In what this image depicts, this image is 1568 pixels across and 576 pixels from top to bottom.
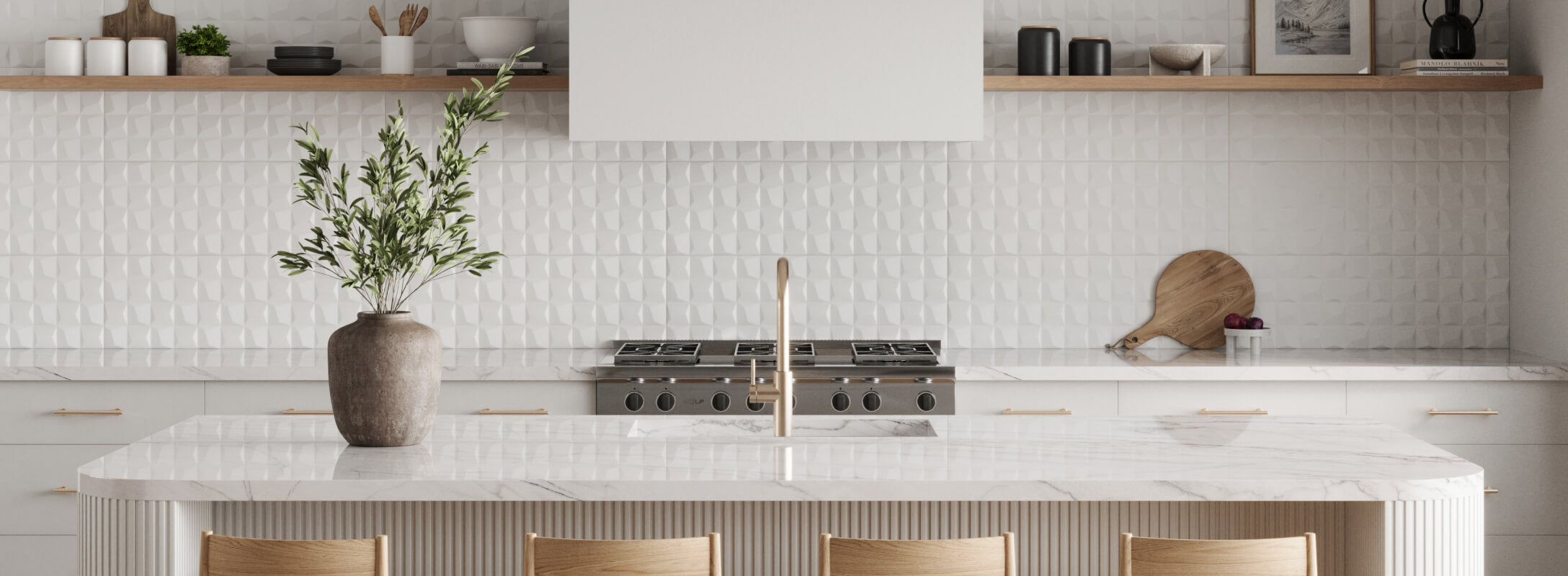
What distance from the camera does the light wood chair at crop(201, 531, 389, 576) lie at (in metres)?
1.68

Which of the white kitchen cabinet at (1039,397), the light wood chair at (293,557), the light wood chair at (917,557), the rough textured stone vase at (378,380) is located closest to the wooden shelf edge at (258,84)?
the white kitchen cabinet at (1039,397)

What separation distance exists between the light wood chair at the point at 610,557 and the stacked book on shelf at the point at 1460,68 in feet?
10.3

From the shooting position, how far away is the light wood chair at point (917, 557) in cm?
168

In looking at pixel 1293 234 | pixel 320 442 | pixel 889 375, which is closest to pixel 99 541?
pixel 320 442

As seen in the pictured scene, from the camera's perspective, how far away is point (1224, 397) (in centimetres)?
345

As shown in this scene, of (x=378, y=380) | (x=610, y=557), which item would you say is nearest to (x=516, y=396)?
(x=378, y=380)

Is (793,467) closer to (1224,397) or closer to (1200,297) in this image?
(1224,397)

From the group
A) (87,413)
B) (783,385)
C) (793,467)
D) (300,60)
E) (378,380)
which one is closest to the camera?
(793,467)

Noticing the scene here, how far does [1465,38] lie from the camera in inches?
149

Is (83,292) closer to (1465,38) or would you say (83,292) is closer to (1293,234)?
(1293,234)

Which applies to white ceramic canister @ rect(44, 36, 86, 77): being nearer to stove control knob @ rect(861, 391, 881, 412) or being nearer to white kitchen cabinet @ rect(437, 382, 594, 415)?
white kitchen cabinet @ rect(437, 382, 594, 415)

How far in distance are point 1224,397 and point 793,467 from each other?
2000mm

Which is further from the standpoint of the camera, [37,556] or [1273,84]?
[1273,84]

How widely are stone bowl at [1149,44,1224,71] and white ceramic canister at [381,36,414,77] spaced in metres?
2.43
